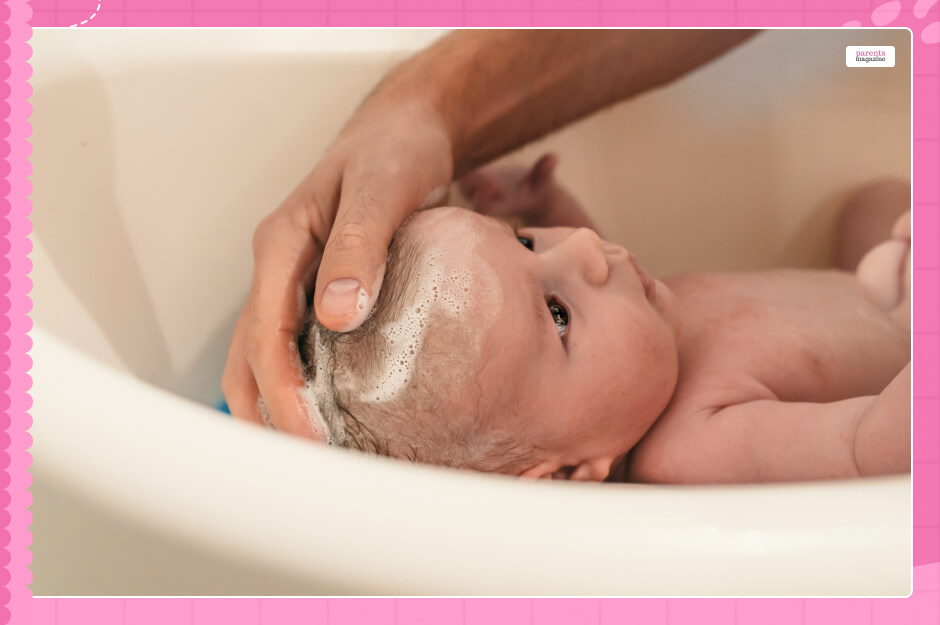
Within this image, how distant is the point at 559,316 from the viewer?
742mm

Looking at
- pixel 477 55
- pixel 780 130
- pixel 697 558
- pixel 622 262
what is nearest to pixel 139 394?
pixel 697 558

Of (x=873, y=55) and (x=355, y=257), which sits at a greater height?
(x=873, y=55)

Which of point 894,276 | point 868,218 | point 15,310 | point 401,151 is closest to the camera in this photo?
point 15,310

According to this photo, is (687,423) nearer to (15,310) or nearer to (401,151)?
(401,151)

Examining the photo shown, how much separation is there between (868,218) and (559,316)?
742 millimetres

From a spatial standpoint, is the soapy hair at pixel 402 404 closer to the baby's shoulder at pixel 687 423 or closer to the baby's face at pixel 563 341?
the baby's face at pixel 563 341

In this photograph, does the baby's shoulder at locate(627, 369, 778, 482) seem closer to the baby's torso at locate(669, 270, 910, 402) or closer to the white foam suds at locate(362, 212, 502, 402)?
the baby's torso at locate(669, 270, 910, 402)

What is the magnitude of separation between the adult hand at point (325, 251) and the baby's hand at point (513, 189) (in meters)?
0.19

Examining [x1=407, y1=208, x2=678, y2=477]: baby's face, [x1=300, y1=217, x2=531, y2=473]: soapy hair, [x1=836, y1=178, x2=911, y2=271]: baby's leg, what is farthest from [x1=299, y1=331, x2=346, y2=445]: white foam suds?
[x1=836, y1=178, x2=911, y2=271]: baby's leg

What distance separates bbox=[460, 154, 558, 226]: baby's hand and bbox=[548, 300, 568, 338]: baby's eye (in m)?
0.36
